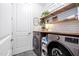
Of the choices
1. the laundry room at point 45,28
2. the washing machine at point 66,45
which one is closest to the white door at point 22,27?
A: the laundry room at point 45,28

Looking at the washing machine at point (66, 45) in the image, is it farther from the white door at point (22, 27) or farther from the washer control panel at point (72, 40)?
the white door at point (22, 27)

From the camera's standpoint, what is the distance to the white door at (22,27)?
139cm

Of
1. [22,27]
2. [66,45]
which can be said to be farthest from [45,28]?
[66,45]

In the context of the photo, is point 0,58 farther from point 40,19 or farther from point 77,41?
point 40,19

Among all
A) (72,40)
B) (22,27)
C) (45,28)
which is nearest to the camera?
(72,40)

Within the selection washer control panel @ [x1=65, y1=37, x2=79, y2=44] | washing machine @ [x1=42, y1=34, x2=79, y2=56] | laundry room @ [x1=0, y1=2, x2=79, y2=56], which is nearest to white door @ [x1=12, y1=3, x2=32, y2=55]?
laundry room @ [x1=0, y1=2, x2=79, y2=56]

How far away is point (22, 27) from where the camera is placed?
60.8 inches

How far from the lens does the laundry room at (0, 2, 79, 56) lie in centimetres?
69

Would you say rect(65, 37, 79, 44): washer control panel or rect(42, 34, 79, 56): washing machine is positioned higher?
rect(65, 37, 79, 44): washer control panel

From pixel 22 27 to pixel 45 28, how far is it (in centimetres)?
43

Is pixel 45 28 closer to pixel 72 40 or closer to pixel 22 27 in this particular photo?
pixel 22 27

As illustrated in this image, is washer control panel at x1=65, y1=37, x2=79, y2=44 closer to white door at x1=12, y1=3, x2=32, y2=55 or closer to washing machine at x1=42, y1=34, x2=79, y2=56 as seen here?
washing machine at x1=42, y1=34, x2=79, y2=56

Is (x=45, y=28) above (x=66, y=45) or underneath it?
above

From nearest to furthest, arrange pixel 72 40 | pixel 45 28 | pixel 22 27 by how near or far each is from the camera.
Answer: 1. pixel 72 40
2. pixel 45 28
3. pixel 22 27
